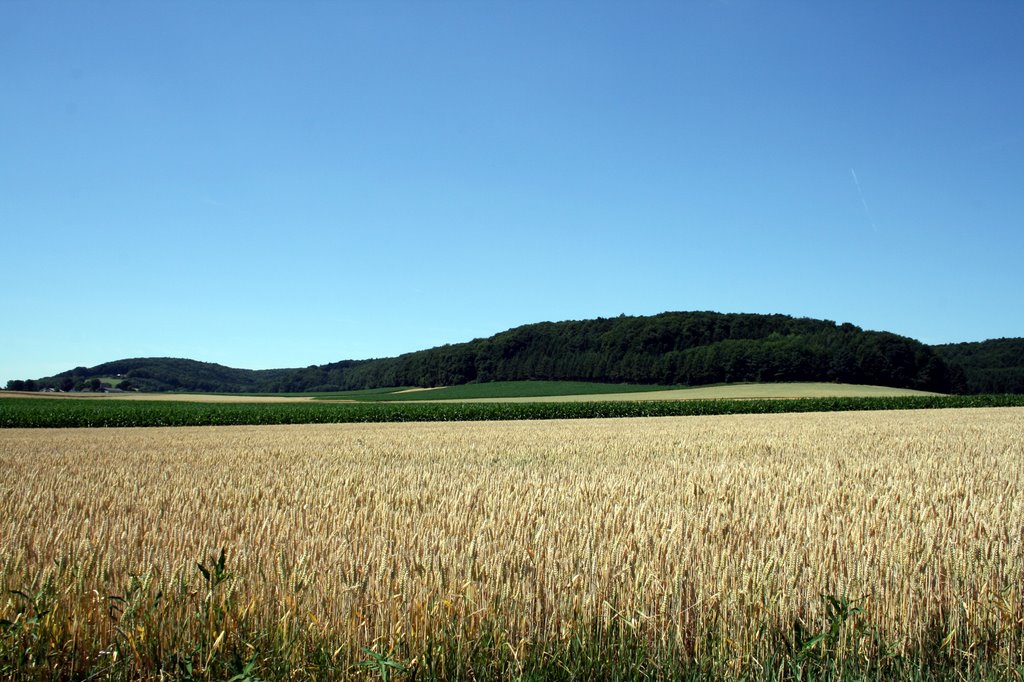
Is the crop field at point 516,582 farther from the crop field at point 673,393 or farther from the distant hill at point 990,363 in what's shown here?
the distant hill at point 990,363

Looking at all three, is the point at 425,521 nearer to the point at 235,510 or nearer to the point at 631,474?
the point at 235,510

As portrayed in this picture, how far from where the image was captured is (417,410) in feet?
146

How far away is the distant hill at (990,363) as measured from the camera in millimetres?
90000

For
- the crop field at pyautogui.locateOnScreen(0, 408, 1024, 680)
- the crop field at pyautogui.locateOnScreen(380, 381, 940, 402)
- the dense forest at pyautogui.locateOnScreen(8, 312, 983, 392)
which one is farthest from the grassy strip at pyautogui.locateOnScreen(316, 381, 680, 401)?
the crop field at pyautogui.locateOnScreen(0, 408, 1024, 680)

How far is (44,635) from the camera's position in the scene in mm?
3627

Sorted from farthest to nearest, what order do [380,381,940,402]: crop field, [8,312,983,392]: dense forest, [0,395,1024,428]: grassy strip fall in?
1. [8,312,983,392]: dense forest
2. [380,381,940,402]: crop field
3. [0,395,1024,428]: grassy strip

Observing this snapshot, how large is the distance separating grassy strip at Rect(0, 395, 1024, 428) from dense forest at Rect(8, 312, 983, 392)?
3445cm

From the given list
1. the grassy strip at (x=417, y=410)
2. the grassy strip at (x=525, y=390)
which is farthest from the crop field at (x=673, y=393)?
the grassy strip at (x=417, y=410)

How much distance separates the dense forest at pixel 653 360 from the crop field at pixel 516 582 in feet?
280

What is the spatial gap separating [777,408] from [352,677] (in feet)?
161

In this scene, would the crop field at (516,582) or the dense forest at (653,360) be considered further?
the dense forest at (653,360)

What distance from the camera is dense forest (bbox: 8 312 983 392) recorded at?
8712cm

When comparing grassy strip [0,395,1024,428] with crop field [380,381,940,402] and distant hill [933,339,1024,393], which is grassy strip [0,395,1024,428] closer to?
crop field [380,381,940,402]

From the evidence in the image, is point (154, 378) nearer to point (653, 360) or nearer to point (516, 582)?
point (653, 360)
